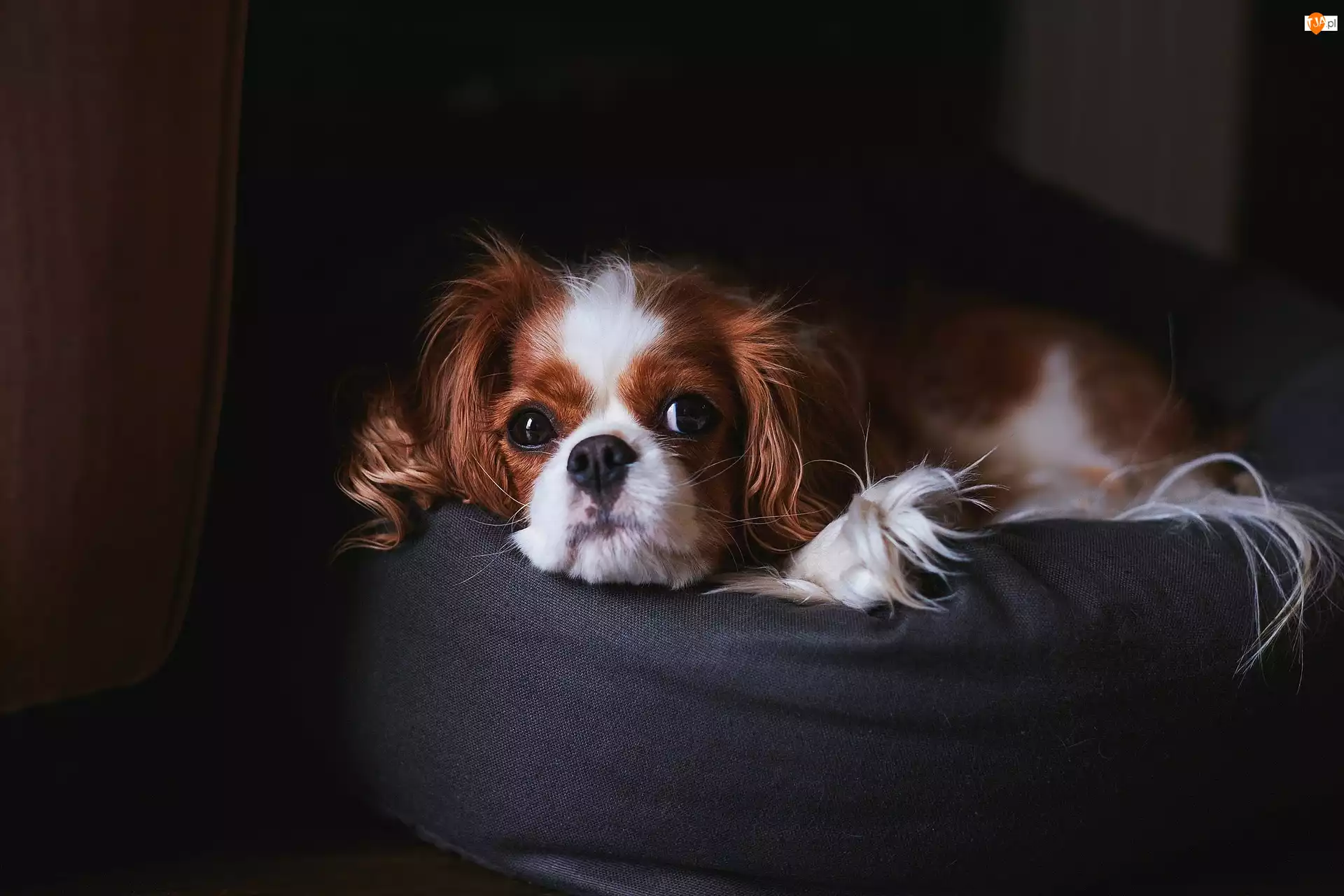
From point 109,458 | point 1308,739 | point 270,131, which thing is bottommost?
point 1308,739

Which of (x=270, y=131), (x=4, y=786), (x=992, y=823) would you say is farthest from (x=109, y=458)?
(x=270, y=131)

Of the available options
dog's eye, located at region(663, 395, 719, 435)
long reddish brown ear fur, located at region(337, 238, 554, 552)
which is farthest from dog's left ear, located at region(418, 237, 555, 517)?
dog's eye, located at region(663, 395, 719, 435)

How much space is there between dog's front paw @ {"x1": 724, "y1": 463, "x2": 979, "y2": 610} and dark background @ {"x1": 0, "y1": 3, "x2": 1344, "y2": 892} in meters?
0.60

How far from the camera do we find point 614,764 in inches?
49.3

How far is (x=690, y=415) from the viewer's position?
1413 mm

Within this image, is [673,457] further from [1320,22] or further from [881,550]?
[1320,22]

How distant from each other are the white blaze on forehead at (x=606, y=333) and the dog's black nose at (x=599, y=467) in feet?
0.45

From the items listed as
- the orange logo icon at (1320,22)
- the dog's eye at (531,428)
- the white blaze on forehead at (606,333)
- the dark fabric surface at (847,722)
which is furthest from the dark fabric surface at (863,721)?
the orange logo icon at (1320,22)

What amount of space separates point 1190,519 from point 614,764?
782mm

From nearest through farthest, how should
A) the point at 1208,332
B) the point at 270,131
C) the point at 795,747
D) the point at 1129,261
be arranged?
the point at 795,747 → the point at 1208,332 → the point at 1129,261 → the point at 270,131

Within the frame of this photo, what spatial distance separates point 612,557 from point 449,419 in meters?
0.36

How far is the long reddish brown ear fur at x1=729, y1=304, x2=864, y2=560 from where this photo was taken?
1456 millimetres

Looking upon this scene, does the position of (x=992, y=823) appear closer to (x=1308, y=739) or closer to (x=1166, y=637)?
(x=1166, y=637)

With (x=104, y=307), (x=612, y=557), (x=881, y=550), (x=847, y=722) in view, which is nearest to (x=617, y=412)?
(x=612, y=557)
